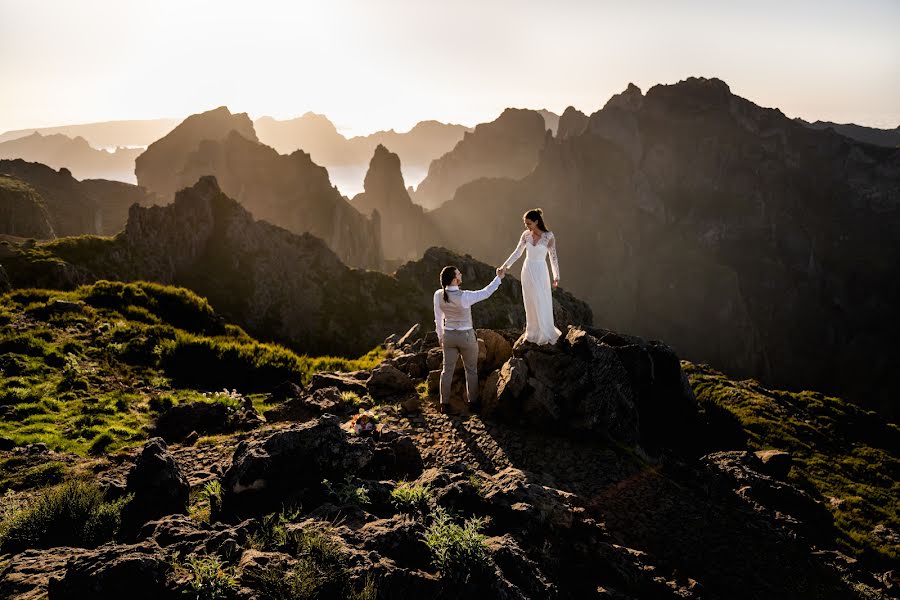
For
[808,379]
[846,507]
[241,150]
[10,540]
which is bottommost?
[808,379]

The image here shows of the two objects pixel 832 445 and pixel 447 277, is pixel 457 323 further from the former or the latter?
pixel 832 445

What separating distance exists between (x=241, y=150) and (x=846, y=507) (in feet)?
731

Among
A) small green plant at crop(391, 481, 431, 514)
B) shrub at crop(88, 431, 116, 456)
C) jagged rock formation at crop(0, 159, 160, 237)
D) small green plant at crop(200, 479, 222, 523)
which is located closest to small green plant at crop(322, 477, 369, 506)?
small green plant at crop(391, 481, 431, 514)

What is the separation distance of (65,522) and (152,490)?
109 cm

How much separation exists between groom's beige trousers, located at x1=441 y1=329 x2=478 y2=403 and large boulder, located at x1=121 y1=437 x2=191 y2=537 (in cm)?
744

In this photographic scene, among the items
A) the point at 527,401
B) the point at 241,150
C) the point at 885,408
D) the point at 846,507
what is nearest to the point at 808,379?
the point at 885,408

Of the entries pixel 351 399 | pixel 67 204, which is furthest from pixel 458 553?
pixel 67 204

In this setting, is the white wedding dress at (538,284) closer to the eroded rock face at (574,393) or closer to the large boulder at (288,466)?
the eroded rock face at (574,393)

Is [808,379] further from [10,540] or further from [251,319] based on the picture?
[10,540]

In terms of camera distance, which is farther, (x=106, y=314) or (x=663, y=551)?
(x=106, y=314)

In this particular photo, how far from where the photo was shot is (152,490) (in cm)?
723

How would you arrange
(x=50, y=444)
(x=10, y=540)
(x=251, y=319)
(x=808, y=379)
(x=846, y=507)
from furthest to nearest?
(x=808, y=379)
(x=251, y=319)
(x=846, y=507)
(x=50, y=444)
(x=10, y=540)

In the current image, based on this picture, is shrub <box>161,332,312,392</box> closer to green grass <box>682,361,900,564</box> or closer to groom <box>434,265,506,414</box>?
groom <box>434,265,506,414</box>

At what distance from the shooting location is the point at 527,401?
12.7 metres
